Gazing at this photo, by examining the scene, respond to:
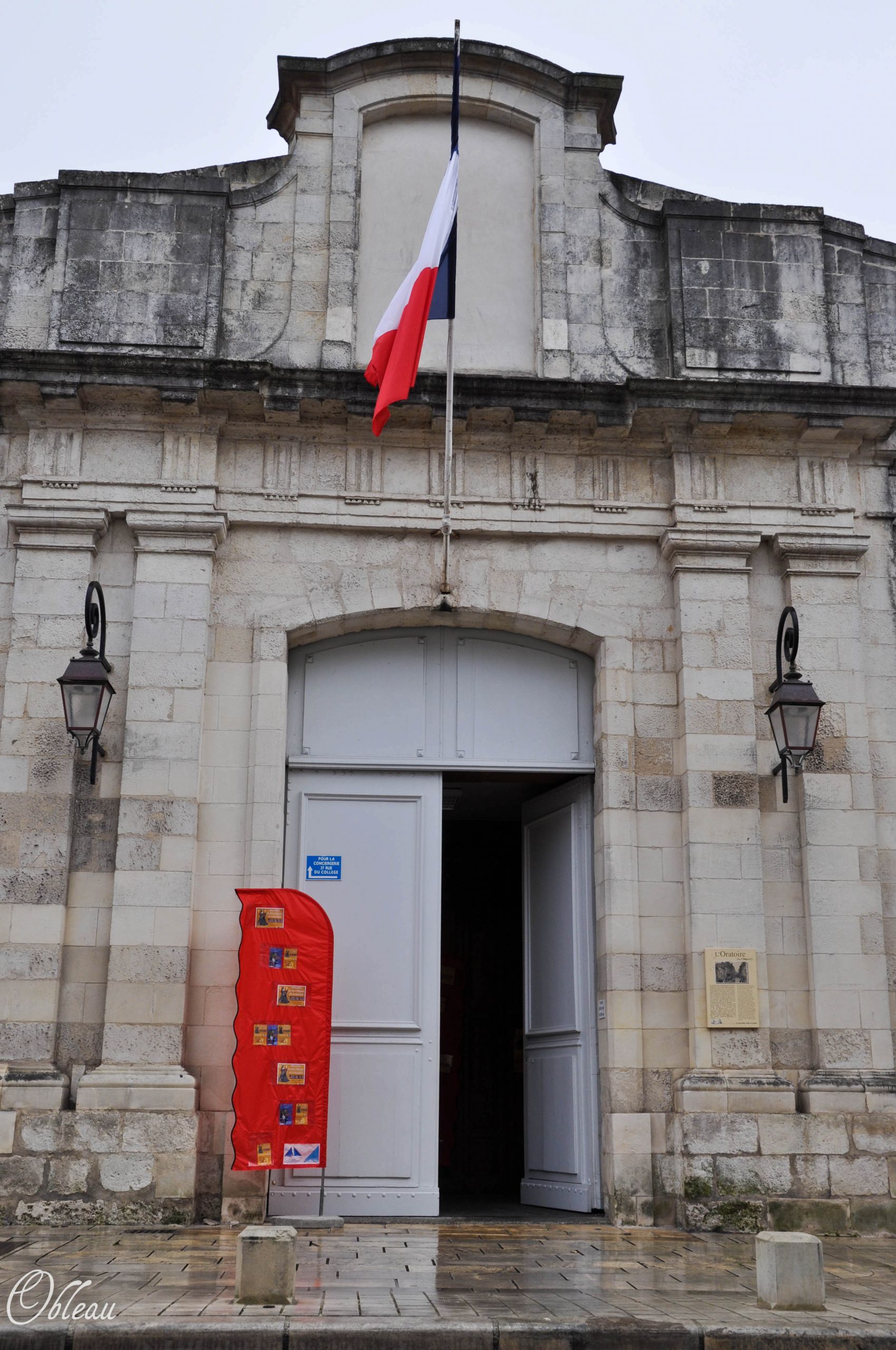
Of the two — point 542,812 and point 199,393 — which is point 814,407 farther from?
point 199,393

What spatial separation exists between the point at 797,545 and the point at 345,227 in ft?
12.7

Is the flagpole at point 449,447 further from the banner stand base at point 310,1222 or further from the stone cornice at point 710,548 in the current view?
the banner stand base at point 310,1222

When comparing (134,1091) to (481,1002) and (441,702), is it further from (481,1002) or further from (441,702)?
(481,1002)

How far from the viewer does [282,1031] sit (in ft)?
25.4

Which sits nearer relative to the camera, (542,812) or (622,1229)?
(622,1229)

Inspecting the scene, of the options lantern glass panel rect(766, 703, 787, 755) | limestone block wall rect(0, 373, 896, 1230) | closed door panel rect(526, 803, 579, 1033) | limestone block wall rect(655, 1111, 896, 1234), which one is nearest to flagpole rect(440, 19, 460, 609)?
limestone block wall rect(0, 373, 896, 1230)

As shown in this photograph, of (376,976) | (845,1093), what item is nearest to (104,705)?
(376,976)

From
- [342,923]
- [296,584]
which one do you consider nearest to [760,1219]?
[342,923]

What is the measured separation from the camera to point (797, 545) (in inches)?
363

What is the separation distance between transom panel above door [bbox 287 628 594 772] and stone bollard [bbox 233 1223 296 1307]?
Answer: 159 inches

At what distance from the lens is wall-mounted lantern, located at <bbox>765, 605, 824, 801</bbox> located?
842 cm

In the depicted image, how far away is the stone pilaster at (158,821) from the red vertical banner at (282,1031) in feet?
1.73

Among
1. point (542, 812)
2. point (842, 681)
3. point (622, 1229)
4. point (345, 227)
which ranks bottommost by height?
point (622, 1229)

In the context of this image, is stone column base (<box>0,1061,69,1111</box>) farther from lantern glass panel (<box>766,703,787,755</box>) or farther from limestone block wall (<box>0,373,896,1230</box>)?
lantern glass panel (<box>766,703,787,755</box>)
